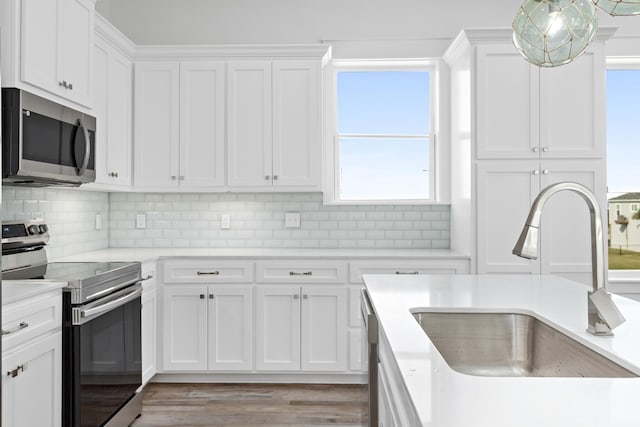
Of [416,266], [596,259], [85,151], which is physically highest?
[85,151]

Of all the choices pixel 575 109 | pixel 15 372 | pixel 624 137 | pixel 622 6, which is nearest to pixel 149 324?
pixel 15 372

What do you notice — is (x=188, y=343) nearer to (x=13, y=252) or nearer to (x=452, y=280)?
(x=13, y=252)

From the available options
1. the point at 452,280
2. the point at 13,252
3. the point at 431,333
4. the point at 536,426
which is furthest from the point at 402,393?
the point at 13,252

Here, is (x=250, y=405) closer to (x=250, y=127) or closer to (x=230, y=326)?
(x=230, y=326)

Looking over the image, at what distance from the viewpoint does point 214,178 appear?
12.6ft

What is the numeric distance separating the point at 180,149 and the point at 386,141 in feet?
5.43

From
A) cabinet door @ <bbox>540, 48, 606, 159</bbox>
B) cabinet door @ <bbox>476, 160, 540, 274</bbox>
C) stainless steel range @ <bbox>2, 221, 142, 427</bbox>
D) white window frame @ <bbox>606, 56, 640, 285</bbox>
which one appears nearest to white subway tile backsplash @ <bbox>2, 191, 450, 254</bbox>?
cabinet door @ <bbox>476, 160, 540, 274</bbox>

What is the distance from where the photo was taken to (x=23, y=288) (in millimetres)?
2135

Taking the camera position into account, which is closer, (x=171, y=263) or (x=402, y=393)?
(x=402, y=393)

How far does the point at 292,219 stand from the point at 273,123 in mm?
803

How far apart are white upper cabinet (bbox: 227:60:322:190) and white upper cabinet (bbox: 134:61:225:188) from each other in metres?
0.12

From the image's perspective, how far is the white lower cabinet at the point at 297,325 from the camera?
11.8 feet

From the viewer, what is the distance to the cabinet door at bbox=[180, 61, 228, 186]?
151 inches

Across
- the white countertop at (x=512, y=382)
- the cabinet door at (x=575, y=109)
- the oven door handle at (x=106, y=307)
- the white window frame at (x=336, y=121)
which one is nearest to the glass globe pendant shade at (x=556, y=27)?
the white countertop at (x=512, y=382)
